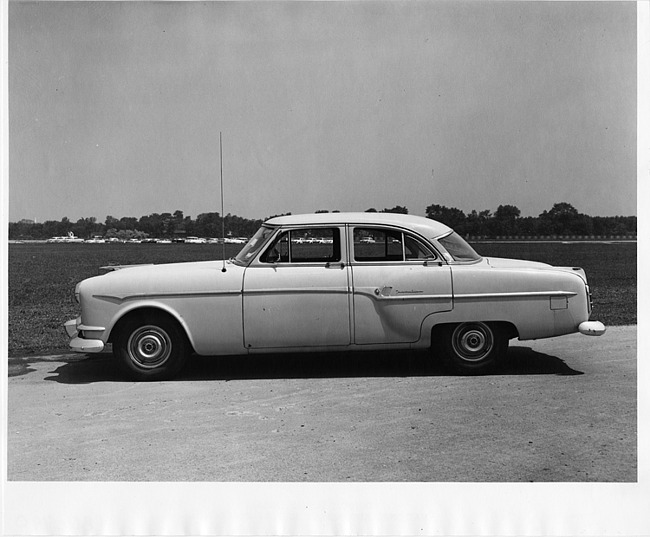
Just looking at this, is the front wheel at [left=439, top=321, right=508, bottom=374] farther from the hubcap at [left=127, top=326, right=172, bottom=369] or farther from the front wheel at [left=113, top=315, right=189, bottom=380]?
the hubcap at [left=127, top=326, right=172, bottom=369]

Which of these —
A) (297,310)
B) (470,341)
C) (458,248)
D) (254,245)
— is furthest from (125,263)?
(470,341)

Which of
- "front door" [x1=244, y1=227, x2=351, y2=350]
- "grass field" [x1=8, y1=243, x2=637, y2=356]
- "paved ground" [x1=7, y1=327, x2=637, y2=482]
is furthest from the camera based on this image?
"grass field" [x1=8, y1=243, x2=637, y2=356]

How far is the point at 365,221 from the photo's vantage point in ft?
20.6

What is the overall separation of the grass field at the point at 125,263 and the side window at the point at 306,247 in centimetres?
46

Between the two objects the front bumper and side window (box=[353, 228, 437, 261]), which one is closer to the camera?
the front bumper

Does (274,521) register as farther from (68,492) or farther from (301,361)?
(301,361)

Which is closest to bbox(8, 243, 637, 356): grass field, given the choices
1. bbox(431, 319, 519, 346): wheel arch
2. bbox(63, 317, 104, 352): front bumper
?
bbox(431, 319, 519, 346): wheel arch

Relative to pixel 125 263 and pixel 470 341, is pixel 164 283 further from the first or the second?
pixel 470 341

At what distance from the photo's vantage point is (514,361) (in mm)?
6621

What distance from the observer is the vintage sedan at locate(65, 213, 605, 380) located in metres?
6.02

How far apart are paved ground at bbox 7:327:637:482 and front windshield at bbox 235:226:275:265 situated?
0.97 m

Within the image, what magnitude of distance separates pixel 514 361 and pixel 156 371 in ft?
10.1

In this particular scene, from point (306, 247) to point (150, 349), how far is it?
4.98ft

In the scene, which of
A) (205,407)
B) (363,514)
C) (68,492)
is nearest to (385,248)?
(205,407)
